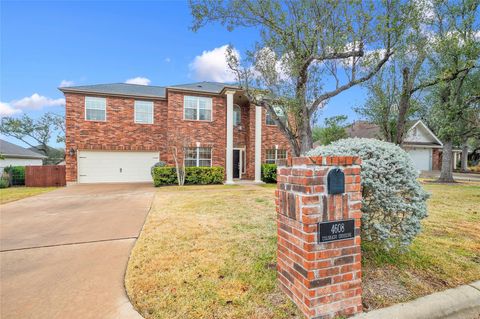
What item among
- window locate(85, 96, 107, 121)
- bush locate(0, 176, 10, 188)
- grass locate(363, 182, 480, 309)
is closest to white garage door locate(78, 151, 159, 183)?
window locate(85, 96, 107, 121)

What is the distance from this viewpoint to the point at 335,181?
210 centimetres

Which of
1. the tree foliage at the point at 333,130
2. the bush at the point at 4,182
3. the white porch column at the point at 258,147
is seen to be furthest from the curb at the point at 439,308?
the bush at the point at 4,182

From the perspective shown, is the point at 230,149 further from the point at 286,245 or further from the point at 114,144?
the point at 286,245

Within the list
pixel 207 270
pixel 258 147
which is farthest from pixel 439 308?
pixel 258 147

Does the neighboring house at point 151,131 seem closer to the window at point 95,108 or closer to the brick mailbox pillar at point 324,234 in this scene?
the window at point 95,108

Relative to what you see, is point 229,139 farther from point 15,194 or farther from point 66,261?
point 66,261

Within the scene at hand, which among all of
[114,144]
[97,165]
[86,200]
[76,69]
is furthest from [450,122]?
[76,69]

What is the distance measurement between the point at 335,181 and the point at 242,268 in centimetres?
176

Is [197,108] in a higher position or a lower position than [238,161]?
higher

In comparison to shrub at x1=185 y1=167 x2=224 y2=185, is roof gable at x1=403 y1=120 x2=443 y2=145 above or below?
above

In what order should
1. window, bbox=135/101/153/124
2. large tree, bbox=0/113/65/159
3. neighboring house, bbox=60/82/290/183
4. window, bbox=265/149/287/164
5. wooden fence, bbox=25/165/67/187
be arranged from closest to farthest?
neighboring house, bbox=60/82/290/183, wooden fence, bbox=25/165/67/187, window, bbox=135/101/153/124, window, bbox=265/149/287/164, large tree, bbox=0/113/65/159

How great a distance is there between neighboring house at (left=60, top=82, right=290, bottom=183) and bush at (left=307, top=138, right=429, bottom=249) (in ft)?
36.4

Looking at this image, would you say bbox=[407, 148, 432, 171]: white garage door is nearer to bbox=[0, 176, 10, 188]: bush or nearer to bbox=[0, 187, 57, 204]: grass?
bbox=[0, 187, 57, 204]: grass

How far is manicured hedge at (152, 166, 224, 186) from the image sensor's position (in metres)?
12.6
